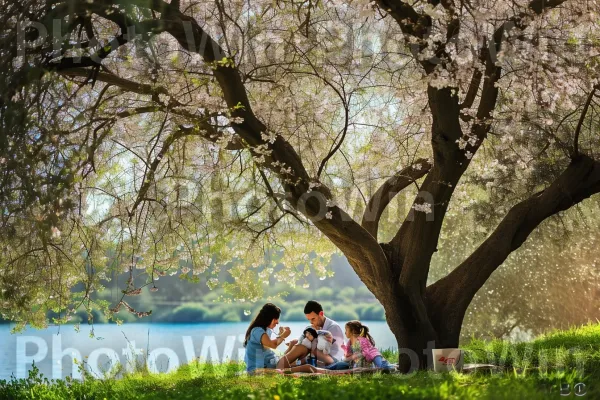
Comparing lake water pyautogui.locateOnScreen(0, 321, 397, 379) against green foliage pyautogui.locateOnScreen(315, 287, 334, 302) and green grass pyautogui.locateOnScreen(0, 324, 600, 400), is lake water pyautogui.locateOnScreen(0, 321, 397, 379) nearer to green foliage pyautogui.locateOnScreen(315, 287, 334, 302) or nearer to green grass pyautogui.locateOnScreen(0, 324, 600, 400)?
green foliage pyautogui.locateOnScreen(315, 287, 334, 302)

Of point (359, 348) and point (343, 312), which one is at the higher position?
point (343, 312)

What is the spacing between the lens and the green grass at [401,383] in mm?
4398

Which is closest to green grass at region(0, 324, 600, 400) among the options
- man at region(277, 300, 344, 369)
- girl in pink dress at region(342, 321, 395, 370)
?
man at region(277, 300, 344, 369)

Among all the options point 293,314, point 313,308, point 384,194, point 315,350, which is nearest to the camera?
point 315,350

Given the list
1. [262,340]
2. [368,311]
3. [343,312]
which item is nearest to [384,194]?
[262,340]

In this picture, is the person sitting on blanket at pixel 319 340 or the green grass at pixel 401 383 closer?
the green grass at pixel 401 383

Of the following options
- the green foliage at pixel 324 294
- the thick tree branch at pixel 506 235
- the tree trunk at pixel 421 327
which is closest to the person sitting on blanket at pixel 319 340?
the tree trunk at pixel 421 327

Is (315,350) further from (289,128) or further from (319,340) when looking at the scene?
(289,128)

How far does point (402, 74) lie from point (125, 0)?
449 cm

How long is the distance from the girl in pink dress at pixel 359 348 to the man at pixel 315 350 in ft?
0.45

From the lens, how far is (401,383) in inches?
206

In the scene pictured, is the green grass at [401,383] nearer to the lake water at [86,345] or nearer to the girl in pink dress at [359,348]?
the girl in pink dress at [359,348]

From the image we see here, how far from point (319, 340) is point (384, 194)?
2114mm

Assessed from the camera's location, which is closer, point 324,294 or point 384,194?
point 384,194
